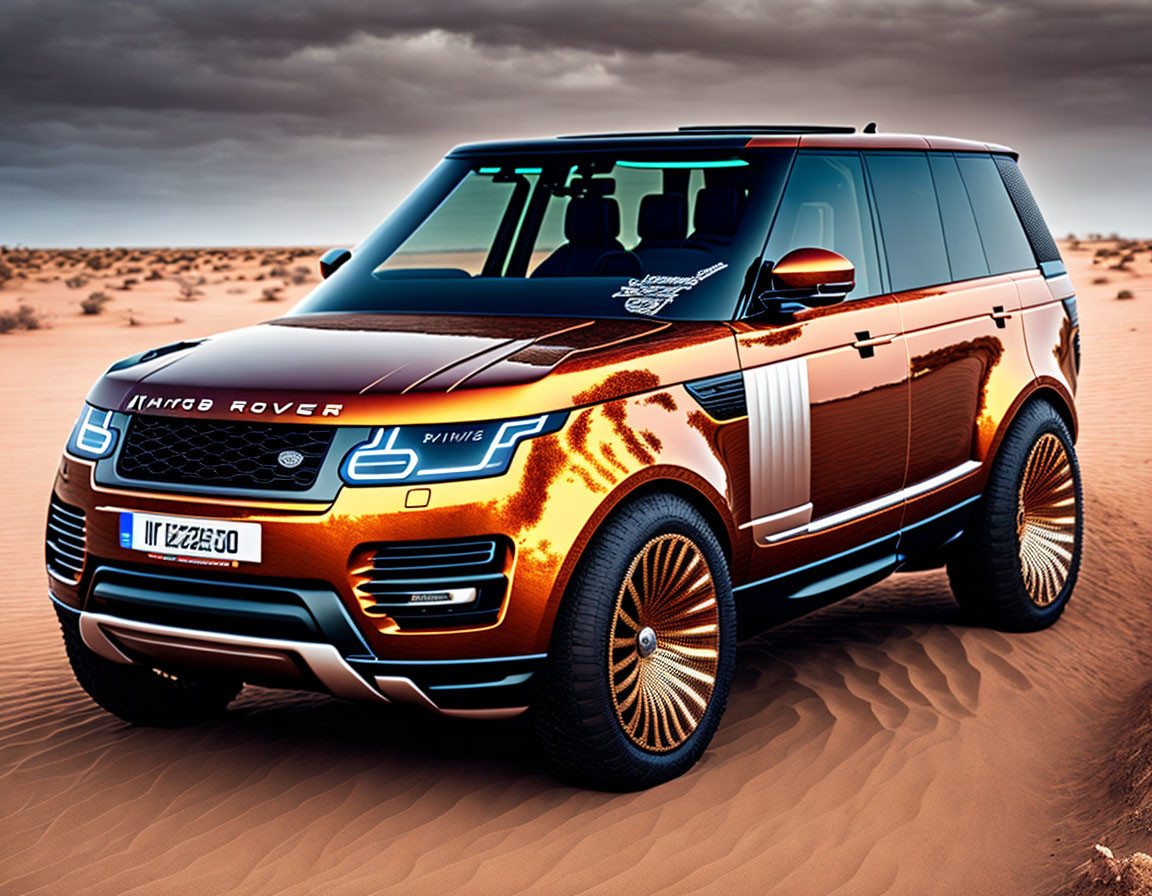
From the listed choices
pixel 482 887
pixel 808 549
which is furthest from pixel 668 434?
pixel 482 887

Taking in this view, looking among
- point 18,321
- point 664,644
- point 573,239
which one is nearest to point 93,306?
point 18,321

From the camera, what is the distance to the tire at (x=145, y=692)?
516 centimetres

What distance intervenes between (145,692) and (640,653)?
2.01m

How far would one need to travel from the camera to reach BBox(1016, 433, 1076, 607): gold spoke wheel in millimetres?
6750

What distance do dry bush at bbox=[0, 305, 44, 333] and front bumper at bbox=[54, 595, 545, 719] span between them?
25422 mm

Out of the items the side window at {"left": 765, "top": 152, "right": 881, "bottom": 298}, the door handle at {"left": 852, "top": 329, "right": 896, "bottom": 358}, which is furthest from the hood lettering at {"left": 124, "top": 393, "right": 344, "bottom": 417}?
the door handle at {"left": 852, "top": 329, "right": 896, "bottom": 358}

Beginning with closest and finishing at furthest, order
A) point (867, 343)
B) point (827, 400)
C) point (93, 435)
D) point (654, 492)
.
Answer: point (654, 492)
point (93, 435)
point (827, 400)
point (867, 343)

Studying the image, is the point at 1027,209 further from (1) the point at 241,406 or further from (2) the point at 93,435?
(2) the point at 93,435

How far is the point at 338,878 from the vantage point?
4.12 metres

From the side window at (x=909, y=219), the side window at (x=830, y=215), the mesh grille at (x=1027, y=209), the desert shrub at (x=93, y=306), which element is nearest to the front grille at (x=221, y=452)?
the side window at (x=830, y=215)

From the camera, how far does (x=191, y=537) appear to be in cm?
412

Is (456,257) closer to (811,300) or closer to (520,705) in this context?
(811,300)

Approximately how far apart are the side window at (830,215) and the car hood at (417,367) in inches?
29.3

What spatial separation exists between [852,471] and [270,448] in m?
2.35
